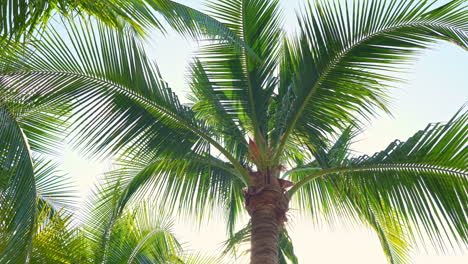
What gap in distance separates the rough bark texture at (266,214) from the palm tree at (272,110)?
12mm

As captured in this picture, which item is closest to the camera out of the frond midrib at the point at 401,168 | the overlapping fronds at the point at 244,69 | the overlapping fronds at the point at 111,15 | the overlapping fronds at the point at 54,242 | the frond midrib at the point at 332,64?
the overlapping fronds at the point at 111,15

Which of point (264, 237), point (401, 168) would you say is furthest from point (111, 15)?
point (401, 168)

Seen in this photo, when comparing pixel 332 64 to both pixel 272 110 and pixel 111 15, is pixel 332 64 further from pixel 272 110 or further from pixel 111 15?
pixel 111 15

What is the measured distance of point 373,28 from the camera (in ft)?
20.0

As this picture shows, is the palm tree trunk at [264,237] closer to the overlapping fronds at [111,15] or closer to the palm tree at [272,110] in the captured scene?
the palm tree at [272,110]

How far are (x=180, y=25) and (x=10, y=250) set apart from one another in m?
2.16

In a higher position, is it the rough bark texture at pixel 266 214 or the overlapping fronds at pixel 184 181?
the overlapping fronds at pixel 184 181

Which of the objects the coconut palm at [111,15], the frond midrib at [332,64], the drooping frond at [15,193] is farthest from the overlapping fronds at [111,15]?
the frond midrib at [332,64]

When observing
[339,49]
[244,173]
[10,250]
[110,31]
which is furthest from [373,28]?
[10,250]

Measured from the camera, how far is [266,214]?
19.4 feet

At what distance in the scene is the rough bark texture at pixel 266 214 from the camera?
5.64 metres

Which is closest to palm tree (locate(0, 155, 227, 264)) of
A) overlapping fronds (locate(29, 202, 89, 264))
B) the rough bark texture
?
overlapping fronds (locate(29, 202, 89, 264))

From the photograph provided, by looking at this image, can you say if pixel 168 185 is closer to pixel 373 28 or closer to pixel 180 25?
pixel 373 28

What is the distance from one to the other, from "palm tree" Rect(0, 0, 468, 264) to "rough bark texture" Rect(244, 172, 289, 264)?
12 millimetres
